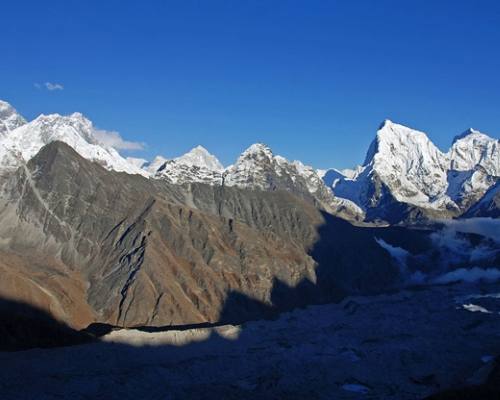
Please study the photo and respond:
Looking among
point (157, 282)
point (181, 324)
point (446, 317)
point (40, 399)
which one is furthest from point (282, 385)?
point (446, 317)

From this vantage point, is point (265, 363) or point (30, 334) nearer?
point (30, 334)

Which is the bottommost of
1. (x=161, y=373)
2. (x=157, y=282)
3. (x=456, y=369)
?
(x=456, y=369)

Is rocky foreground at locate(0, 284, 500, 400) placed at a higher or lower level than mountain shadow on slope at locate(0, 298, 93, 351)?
lower

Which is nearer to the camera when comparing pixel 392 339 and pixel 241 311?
pixel 392 339

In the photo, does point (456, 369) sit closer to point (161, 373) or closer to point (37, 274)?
point (161, 373)

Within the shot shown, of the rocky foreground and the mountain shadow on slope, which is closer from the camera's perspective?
the rocky foreground

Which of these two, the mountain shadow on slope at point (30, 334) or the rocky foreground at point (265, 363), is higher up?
the mountain shadow on slope at point (30, 334)

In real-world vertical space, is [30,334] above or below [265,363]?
above

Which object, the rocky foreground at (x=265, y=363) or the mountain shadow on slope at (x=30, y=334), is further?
the mountain shadow on slope at (x=30, y=334)
